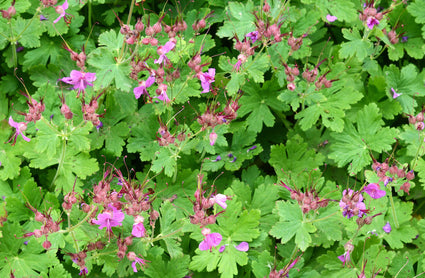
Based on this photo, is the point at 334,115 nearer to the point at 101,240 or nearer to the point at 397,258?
the point at 397,258

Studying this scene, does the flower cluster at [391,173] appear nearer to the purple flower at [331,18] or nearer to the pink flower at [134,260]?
the purple flower at [331,18]

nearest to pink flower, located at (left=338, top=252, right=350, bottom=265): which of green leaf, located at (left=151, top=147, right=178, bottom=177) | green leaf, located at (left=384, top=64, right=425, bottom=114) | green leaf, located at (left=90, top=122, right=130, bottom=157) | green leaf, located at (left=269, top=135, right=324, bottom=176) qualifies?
green leaf, located at (left=269, top=135, right=324, bottom=176)

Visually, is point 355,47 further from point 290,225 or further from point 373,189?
point 290,225

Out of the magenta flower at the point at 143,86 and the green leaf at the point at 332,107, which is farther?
the green leaf at the point at 332,107

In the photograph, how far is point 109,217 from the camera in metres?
2.42

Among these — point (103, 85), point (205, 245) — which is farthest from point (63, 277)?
point (103, 85)

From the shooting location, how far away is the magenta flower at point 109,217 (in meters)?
2.41

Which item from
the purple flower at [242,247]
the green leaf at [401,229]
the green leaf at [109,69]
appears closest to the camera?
the green leaf at [109,69]

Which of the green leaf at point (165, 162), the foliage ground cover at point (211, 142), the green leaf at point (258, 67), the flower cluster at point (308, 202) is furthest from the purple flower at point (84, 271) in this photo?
the green leaf at point (258, 67)

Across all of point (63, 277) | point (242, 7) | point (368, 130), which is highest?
point (242, 7)

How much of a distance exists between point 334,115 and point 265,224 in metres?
0.88

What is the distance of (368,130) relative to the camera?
351 centimetres

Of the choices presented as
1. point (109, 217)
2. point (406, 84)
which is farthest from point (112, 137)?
point (406, 84)

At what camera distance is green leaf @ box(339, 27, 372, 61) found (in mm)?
3480
